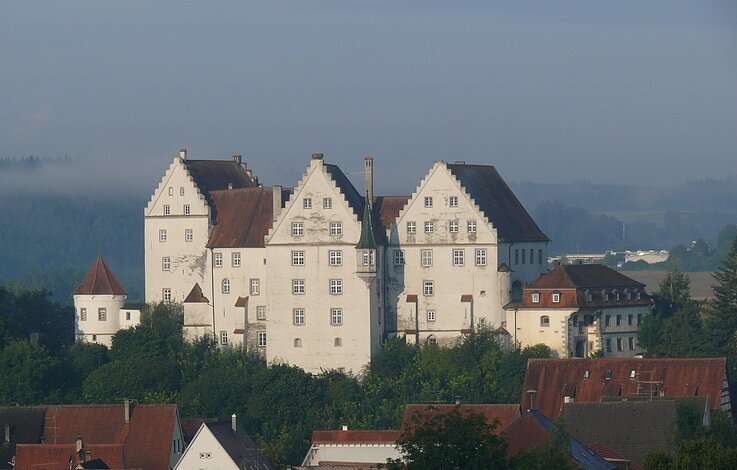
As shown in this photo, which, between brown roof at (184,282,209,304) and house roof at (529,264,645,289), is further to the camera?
brown roof at (184,282,209,304)

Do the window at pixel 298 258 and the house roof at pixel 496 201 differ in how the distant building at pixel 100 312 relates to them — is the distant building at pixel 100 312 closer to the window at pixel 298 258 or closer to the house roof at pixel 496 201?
→ the window at pixel 298 258

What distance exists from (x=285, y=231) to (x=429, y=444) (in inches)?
1491

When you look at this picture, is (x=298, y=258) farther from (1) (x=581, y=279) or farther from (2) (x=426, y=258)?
(1) (x=581, y=279)

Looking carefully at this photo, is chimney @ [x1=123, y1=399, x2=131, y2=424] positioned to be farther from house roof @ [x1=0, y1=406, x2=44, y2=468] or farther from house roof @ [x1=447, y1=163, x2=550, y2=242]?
house roof @ [x1=447, y1=163, x2=550, y2=242]

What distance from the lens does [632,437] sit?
8519 cm

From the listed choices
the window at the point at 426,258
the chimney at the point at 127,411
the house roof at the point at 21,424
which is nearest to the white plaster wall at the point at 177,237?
the window at the point at 426,258

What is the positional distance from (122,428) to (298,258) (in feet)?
52.7

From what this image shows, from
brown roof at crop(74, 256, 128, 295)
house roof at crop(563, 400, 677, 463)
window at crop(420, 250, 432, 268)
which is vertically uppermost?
window at crop(420, 250, 432, 268)

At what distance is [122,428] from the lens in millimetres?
91188

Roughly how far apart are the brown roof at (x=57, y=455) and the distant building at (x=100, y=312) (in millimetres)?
25663

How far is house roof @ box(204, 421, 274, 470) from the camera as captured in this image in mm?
85625

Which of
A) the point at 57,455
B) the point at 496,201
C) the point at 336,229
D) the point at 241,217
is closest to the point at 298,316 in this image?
the point at 336,229

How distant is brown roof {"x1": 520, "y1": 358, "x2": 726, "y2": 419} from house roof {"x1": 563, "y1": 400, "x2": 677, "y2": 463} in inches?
259

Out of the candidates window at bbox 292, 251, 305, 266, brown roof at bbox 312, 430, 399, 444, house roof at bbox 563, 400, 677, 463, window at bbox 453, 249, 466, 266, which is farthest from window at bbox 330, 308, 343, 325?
house roof at bbox 563, 400, 677, 463
